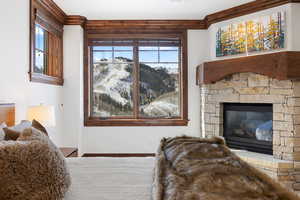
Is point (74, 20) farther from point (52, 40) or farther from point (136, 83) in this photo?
point (136, 83)

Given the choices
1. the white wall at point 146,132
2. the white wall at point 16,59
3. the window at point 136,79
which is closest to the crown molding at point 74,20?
the window at point 136,79

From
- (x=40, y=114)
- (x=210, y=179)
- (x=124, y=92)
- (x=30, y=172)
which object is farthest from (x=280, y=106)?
(x=30, y=172)

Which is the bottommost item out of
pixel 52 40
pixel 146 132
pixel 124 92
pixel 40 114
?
pixel 146 132

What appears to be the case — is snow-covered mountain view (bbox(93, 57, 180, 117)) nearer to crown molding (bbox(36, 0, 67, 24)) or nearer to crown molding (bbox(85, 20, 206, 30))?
crown molding (bbox(85, 20, 206, 30))

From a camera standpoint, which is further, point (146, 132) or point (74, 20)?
point (146, 132)

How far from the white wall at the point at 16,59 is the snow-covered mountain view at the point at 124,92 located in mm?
1531

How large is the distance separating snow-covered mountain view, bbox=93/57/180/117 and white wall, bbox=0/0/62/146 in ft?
5.02

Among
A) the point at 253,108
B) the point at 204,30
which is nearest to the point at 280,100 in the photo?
the point at 253,108

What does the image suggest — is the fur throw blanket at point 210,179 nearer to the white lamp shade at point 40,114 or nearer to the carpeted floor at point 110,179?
the carpeted floor at point 110,179

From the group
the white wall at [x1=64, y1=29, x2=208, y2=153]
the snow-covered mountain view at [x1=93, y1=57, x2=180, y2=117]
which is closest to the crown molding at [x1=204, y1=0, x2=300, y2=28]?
the white wall at [x1=64, y1=29, x2=208, y2=153]

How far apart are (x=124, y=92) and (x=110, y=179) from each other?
3295mm

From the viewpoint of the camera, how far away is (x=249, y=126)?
396 cm

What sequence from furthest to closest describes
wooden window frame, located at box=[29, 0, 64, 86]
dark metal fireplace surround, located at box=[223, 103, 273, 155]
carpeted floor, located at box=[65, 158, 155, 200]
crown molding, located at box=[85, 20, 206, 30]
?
crown molding, located at box=[85, 20, 206, 30]
dark metal fireplace surround, located at box=[223, 103, 273, 155]
wooden window frame, located at box=[29, 0, 64, 86]
carpeted floor, located at box=[65, 158, 155, 200]

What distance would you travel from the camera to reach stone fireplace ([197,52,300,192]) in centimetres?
327
